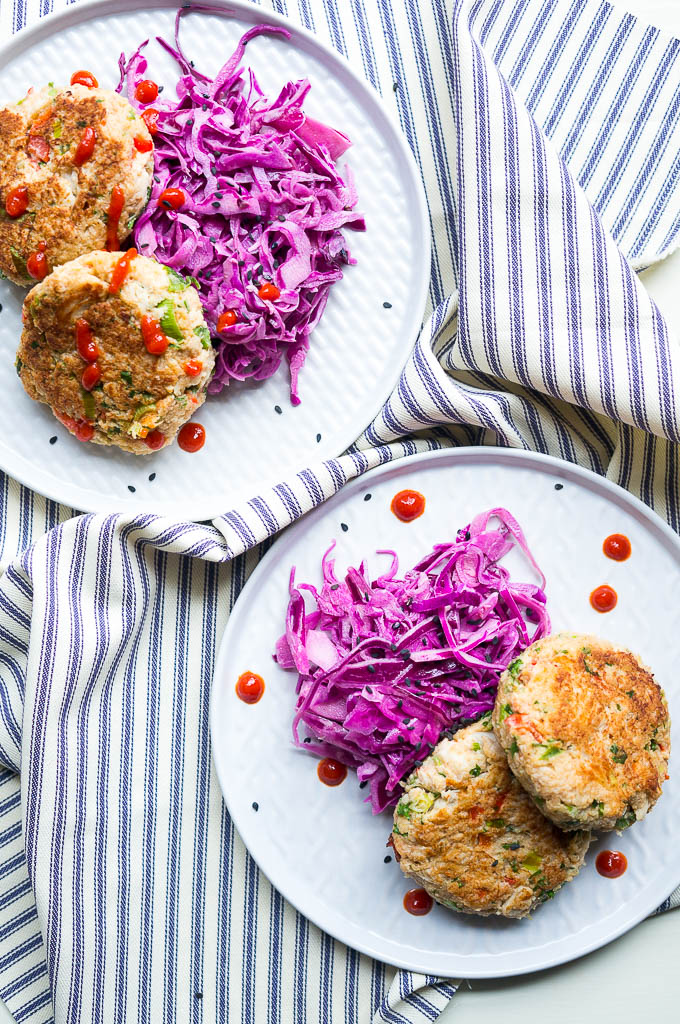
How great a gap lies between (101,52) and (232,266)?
3.29 feet

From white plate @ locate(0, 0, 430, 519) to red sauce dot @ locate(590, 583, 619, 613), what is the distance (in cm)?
112

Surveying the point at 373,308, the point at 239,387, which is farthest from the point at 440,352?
the point at 239,387

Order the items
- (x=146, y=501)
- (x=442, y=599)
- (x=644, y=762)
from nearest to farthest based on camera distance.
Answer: (x=644, y=762)
(x=442, y=599)
(x=146, y=501)

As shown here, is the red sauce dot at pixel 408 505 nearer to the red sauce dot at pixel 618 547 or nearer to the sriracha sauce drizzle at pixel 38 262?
the red sauce dot at pixel 618 547

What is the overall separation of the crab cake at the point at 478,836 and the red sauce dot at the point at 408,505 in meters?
0.82

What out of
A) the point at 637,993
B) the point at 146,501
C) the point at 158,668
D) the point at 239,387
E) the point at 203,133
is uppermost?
the point at 203,133

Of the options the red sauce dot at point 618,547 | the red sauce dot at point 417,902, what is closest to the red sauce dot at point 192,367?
the red sauce dot at point 618,547

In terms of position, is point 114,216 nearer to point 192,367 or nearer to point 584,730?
point 192,367

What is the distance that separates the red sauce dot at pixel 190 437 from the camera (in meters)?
3.76

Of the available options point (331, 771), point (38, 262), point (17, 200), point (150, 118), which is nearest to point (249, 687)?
point (331, 771)

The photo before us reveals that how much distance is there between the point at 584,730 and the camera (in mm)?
3191

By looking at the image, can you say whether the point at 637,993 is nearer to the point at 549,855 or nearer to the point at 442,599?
the point at 549,855

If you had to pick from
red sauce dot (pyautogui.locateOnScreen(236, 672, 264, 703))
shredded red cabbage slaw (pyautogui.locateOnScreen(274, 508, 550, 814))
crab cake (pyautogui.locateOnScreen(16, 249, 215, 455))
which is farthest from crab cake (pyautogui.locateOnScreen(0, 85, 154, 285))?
red sauce dot (pyautogui.locateOnScreen(236, 672, 264, 703))

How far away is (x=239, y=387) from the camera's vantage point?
376cm
